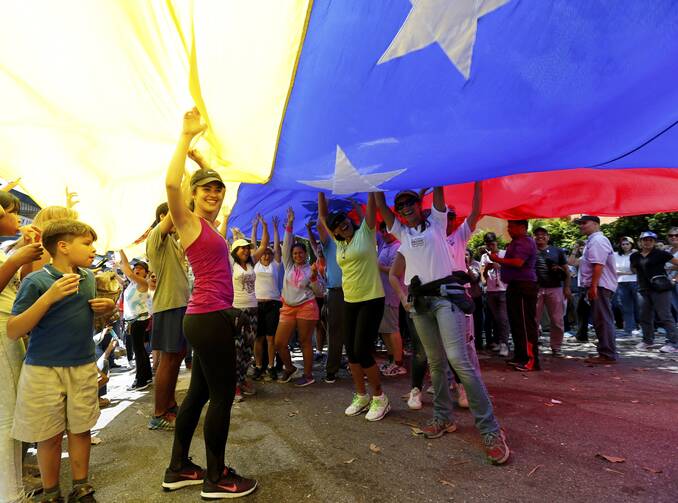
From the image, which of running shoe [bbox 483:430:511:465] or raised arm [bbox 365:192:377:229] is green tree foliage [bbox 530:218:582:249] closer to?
raised arm [bbox 365:192:377:229]

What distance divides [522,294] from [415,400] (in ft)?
7.48

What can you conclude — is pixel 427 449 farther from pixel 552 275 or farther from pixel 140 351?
pixel 140 351

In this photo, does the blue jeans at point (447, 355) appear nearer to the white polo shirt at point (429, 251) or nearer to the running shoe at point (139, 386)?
the white polo shirt at point (429, 251)

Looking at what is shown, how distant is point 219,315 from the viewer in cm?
230

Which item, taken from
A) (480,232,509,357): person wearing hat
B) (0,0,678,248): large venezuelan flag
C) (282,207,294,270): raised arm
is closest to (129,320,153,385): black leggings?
(282,207,294,270): raised arm

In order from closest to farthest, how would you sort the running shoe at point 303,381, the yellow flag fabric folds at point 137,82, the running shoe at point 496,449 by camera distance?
1. the yellow flag fabric folds at point 137,82
2. the running shoe at point 496,449
3. the running shoe at point 303,381

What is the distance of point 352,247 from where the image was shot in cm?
374

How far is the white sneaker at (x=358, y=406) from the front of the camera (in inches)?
145

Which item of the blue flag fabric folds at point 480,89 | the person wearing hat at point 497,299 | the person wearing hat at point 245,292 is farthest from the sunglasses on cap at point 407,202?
the person wearing hat at point 497,299

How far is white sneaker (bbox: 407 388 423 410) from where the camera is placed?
3756 mm

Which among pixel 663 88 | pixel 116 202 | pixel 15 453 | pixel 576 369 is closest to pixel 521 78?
pixel 663 88

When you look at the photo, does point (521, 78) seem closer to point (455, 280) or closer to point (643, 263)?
point (455, 280)

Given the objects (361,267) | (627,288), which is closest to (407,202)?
(361,267)

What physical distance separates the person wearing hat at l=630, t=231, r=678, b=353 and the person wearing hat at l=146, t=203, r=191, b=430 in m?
6.83
